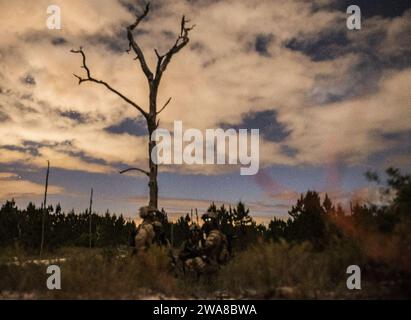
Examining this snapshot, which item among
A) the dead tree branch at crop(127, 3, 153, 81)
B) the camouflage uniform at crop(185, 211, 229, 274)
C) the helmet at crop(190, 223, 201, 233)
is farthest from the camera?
the dead tree branch at crop(127, 3, 153, 81)

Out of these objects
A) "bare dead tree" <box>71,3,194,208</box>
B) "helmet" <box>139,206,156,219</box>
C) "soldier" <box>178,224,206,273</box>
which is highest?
"bare dead tree" <box>71,3,194,208</box>

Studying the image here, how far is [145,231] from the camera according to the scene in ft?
34.9

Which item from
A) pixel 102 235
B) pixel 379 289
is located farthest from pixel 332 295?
pixel 102 235

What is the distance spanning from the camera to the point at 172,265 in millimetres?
9797

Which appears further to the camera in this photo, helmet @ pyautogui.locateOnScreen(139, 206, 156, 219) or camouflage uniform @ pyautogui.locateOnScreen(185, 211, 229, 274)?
helmet @ pyautogui.locateOnScreen(139, 206, 156, 219)

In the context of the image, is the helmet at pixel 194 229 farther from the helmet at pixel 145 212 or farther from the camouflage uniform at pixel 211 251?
the helmet at pixel 145 212

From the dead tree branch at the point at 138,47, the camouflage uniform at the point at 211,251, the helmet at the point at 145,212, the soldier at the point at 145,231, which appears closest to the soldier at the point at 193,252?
the camouflage uniform at the point at 211,251

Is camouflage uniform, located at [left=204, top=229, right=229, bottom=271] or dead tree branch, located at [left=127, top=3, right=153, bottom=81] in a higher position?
dead tree branch, located at [left=127, top=3, right=153, bottom=81]

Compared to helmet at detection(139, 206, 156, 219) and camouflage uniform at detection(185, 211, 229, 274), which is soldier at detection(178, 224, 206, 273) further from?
helmet at detection(139, 206, 156, 219)

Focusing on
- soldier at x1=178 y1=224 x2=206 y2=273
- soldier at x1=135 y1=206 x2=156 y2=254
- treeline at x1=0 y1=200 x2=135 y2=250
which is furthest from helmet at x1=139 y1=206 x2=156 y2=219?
treeline at x1=0 y1=200 x2=135 y2=250

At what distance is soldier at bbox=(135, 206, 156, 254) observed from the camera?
1048 centimetres

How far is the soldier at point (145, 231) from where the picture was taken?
10.5m
